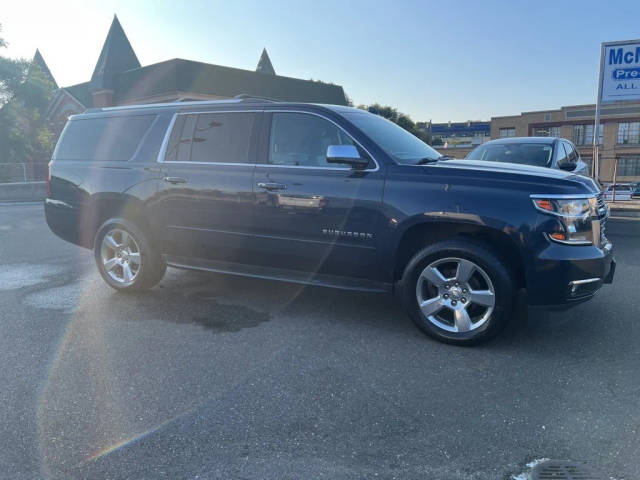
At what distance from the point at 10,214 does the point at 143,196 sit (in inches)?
497

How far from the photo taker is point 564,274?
146 inches

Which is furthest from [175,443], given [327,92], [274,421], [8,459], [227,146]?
[327,92]

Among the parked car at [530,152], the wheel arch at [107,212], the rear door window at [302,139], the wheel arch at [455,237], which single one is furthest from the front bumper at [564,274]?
the parked car at [530,152]

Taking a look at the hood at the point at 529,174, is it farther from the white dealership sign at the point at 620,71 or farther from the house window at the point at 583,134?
the house window at the point at 583,134

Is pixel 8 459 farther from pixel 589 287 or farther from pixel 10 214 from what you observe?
pixel 10 214

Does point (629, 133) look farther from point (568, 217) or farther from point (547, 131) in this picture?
point (568, 217)

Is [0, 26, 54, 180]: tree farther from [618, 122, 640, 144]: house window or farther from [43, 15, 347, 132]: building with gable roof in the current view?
[618, 122, 640, 144]: house window

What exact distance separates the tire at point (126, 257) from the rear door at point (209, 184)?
0.27 m

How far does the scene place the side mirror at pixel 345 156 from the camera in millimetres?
4188

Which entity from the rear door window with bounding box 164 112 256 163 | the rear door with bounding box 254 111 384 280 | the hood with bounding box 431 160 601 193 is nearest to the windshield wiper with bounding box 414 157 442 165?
the hood with bounding box 431 160 601 193

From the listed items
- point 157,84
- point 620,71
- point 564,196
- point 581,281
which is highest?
point 157,84

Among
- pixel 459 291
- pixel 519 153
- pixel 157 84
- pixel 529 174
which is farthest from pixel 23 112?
pixel 529 174

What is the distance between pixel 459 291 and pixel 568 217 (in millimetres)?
979

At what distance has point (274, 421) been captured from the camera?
2891 mm
